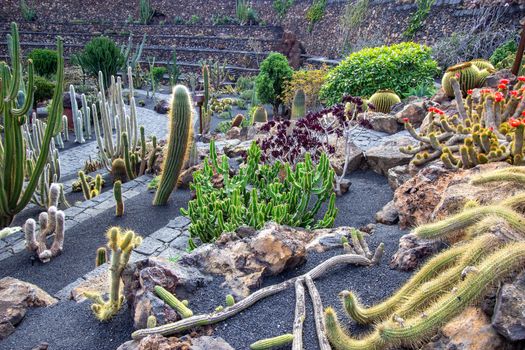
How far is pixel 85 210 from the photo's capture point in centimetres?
521

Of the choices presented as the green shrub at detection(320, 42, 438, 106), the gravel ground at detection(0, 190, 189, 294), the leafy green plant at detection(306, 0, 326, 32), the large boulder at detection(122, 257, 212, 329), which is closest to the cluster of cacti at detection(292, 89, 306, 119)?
the green shrub at detection(320, 42, 438, 106)

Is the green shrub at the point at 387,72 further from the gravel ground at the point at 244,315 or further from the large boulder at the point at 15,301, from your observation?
the large boulder at the point at 15,301

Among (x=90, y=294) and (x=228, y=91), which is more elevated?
(x=90, y=294)

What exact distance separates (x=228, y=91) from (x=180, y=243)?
12103 millimetres

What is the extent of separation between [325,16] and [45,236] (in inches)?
661

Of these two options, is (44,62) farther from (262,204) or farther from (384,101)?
(262,204)

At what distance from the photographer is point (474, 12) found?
37.6 ft

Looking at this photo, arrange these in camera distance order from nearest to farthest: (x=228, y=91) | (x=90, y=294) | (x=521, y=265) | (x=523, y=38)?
(x=521, y=265) → (x=90, y=294) → (x=523, y=38) → (x=228, y=91)

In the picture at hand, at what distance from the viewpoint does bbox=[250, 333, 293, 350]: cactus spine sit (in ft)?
6.53

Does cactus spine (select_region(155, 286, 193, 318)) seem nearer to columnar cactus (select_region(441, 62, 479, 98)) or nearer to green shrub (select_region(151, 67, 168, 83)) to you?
columnar cactus (select_region(441, 62, 479, 98))

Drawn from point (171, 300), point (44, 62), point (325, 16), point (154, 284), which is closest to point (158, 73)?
point (44, 62)

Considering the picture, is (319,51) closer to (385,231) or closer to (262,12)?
(262,12)

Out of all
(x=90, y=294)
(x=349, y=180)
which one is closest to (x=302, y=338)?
(x=90, y=294)

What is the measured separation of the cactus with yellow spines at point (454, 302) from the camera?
1.71m
